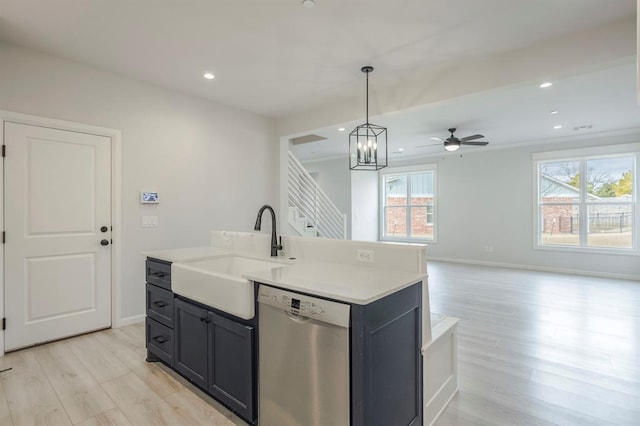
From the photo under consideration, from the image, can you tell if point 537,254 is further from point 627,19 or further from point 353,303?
point 353,303

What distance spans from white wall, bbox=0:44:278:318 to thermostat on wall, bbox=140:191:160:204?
0.06m

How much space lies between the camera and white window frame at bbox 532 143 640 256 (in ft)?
19.3

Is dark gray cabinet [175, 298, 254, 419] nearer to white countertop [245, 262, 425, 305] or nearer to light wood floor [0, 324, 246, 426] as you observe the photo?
light wood floor [0, 324, 246, 426]

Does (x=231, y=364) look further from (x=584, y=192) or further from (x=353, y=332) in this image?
(x=584, y=192)

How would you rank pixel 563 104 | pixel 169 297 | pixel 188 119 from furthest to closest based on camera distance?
pixel 563 104, pixel 188 119, pixel 169 297

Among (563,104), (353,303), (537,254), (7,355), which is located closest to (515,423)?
(353,303)

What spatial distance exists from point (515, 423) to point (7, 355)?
407 centimetres

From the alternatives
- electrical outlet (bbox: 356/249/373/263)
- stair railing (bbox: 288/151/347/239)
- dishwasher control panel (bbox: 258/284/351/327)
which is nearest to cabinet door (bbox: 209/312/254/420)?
dishwasher control panel (bbox: 258/284/351/327)

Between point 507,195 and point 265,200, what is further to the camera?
point 507,195

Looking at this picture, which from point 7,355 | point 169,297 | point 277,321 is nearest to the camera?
point 277,321

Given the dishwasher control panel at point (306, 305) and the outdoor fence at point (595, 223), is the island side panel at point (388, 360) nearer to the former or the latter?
the dishwasher control panel at point (306, 305)

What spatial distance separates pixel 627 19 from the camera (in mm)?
2574

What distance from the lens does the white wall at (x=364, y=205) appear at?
8553 mm

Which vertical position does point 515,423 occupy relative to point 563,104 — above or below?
below
